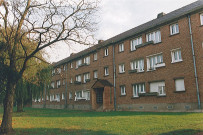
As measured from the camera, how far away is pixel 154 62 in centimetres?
2180

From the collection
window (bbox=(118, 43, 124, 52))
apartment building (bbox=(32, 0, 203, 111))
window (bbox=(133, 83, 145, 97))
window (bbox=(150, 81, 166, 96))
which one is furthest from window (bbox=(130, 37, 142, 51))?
window (bbox=(150, 81, 166, 96))

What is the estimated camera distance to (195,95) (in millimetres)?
17422

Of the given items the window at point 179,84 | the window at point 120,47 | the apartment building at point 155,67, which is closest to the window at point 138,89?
the apartment building at point 155,67

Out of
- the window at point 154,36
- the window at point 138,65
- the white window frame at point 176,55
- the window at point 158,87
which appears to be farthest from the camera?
the window at point 138,65

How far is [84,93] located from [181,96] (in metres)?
18.1

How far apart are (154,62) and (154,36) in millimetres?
2881

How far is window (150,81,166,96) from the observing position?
20.6 m

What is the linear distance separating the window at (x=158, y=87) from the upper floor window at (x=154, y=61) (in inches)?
67.3

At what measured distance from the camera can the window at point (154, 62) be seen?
69.3 feet

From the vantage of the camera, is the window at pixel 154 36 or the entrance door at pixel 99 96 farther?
the entrance door at pixel 99 96

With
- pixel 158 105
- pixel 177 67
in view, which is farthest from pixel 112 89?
pixel 177 67

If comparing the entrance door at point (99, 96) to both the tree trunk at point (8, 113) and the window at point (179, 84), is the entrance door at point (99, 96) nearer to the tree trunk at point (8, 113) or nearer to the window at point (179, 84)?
the window at point (179, 84)

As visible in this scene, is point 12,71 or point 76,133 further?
point 12,71

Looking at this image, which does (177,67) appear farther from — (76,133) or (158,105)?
(76,133)
